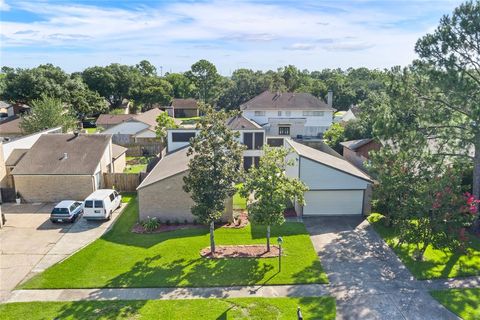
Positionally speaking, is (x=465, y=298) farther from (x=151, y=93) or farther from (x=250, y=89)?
(x=151, y=93)

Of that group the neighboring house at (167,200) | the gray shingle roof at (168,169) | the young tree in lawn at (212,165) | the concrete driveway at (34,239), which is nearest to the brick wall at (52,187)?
the concrete driveway at (34,239)

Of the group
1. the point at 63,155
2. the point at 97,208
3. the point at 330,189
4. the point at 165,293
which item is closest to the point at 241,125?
the point at 330,189

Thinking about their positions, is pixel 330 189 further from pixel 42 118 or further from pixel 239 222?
pixel 42 118

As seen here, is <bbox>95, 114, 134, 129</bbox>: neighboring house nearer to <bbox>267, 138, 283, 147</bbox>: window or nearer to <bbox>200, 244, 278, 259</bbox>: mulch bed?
<bbox>267, 138, 283, 147</bbox>: window

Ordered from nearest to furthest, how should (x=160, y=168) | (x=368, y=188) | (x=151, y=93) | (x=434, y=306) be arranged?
(x=434, y=306) < (x=368, y=188) < (x=160, y=168) < (x=151, y=93)

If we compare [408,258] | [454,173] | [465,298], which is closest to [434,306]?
[465,298]

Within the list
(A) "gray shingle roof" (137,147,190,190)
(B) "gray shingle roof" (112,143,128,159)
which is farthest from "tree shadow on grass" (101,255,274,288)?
(B) "gray shingle roof" (112,143,128,159)
